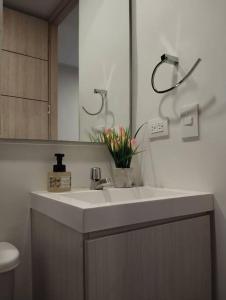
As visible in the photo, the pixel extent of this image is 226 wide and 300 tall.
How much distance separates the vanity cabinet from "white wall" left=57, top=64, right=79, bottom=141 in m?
0.38

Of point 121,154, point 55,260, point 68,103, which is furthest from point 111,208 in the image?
point 68,103

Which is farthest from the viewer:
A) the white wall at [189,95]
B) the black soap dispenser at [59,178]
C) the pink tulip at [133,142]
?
the pink tulip at [133,142]

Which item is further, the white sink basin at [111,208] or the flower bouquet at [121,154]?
the flower bouquet at [121,154]

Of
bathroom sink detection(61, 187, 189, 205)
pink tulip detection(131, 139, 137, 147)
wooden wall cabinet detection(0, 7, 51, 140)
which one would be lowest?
bathroom sink detection(61, 187, 189, 205)

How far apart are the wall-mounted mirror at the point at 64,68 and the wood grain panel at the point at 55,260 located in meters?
0.38

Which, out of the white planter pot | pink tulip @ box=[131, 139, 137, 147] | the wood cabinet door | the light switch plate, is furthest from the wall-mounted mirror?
the wood cabinet door

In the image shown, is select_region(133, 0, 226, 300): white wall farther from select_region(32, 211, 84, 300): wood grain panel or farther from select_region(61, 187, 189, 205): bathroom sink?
select_region(32, 211, 84, 300): wood grain panel

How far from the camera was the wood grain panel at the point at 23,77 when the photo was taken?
3.24 feet

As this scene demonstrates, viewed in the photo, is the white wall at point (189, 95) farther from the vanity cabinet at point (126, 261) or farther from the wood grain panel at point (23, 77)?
the wood grain panel at point (23, 77)

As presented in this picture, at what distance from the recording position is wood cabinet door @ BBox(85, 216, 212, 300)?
0.62 m

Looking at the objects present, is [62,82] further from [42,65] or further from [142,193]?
[142,193]

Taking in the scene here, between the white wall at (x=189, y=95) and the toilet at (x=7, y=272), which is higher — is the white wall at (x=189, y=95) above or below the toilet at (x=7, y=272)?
above

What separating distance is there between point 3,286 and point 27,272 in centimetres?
24

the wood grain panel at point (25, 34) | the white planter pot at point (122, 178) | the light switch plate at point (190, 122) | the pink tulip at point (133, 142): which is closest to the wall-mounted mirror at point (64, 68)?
the wood grain panel at point (25, 34)
